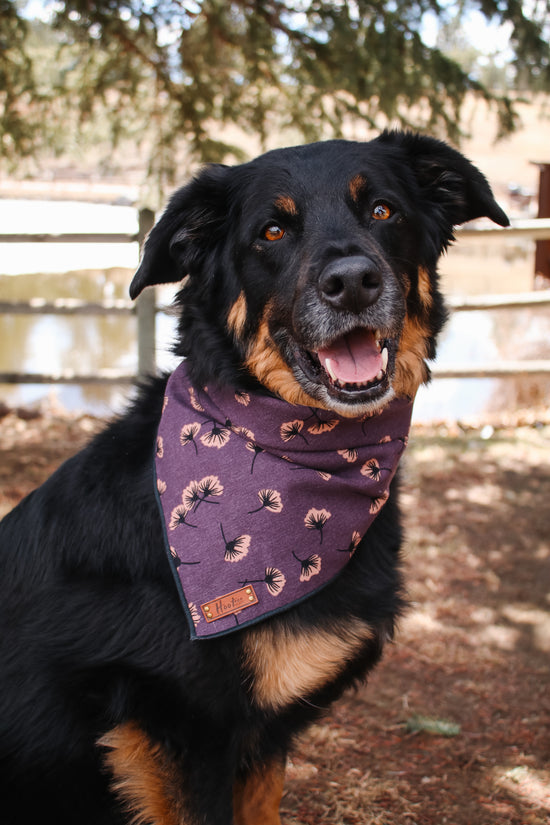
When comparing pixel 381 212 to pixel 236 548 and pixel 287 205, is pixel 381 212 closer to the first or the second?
pixel 287 205

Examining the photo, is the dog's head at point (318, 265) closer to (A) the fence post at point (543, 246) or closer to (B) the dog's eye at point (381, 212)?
(B) the dog's eye at point (381, 212)

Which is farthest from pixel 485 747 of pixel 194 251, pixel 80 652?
pixel 194 251

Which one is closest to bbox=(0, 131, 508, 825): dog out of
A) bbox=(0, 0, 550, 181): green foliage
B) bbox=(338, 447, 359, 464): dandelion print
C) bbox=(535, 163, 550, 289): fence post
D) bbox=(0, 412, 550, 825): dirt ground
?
bbox=(338, 447, 359, 464): dandelion print

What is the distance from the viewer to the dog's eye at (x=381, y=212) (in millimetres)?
2799

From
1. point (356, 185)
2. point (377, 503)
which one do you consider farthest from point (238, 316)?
point (377, 503)

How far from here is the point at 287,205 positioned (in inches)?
108

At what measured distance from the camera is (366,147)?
2.95m

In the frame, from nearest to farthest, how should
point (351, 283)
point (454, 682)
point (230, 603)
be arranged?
point (230, 603) < point (351, 283) < point (454, 682)

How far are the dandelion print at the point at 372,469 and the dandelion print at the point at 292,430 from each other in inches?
9.8

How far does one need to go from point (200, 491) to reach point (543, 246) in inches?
306

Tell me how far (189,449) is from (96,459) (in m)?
0.38

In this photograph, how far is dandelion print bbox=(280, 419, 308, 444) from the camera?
262 centimetres

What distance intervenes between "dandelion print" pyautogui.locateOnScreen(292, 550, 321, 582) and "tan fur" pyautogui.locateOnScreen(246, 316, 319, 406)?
1.93 feet

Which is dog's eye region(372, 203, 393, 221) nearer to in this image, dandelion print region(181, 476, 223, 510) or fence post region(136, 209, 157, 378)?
dandelion print region(181, 476, 223, 510)
